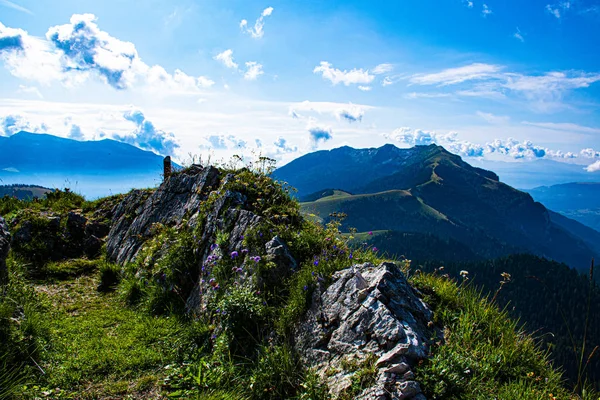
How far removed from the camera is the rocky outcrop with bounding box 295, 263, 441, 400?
5184 mm

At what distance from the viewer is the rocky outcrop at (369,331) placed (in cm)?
518

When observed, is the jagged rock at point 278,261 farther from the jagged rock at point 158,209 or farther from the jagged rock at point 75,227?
the jagged rock at point 75,227

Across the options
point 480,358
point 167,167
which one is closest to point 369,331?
point 480,358

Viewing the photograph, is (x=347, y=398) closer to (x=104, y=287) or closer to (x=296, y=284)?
(x=296, y=284)

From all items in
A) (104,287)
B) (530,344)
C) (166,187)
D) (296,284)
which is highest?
(166,187)

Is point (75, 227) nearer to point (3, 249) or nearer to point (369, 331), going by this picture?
point (3, 249)

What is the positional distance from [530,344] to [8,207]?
831 inches

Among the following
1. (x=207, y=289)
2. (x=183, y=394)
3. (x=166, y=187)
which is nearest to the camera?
(x=183, y=394)

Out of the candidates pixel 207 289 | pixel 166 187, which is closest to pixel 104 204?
pixel 166 187

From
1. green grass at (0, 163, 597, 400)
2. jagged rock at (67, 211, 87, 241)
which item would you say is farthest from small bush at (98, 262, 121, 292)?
jagged rock at (67, 211, 87, 241)

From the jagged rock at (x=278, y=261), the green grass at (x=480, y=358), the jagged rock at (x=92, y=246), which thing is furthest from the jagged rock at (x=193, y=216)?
the green grass at (x=480, y=358)

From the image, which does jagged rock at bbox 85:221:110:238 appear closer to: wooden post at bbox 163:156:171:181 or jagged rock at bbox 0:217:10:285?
wooden post at bbox 163:156:171:181

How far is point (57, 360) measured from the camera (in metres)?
6.66

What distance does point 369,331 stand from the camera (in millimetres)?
5984
